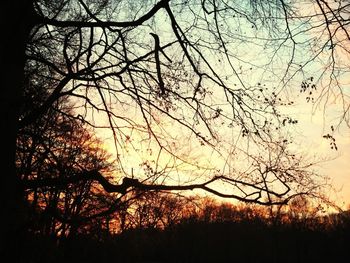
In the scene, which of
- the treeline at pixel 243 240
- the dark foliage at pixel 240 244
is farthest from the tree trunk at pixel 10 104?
the dark foliage at pixel 240 244

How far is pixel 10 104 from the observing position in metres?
4.24

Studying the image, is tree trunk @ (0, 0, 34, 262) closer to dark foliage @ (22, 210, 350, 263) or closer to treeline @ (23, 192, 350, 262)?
treeline @ (23, 192, 350, 262)

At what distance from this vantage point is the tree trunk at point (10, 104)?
4.06 m

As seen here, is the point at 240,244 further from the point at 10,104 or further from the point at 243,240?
the point at 10,104

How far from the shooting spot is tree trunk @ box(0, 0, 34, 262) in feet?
13.3

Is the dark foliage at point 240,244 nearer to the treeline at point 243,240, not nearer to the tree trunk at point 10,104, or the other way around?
the treeline at point 243,240

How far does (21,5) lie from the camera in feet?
14.2

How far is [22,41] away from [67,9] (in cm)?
261

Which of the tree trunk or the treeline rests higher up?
the treeline

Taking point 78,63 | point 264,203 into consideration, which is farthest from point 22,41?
point 264,203

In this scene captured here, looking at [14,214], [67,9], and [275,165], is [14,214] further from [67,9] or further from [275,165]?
[67,9]

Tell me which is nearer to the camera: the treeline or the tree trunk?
the tree trunk

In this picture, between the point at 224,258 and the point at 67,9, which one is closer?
the point at 67,9

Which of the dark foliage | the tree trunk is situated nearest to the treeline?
the dark foliage
